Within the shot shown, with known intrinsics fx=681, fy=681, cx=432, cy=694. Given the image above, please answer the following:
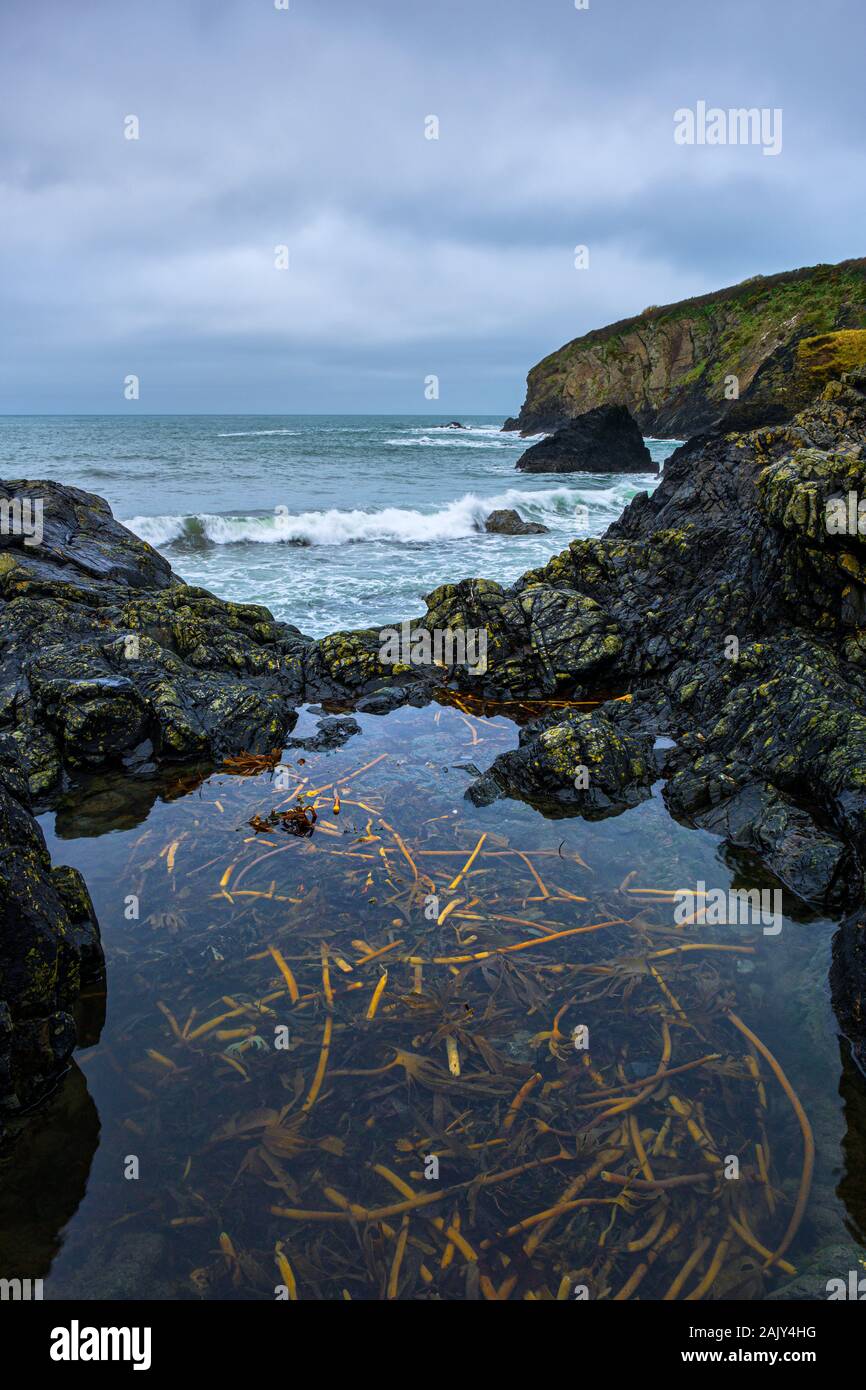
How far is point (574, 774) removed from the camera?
6395 millimetres

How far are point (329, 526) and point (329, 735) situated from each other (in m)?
20.4

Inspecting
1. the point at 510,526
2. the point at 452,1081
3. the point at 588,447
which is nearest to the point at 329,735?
the point at 452,1081

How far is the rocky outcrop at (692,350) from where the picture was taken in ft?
216

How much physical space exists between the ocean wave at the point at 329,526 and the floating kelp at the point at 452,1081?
21240 mm

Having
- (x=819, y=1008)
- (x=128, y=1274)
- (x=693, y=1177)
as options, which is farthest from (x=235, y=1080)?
(x=819, y=1008)

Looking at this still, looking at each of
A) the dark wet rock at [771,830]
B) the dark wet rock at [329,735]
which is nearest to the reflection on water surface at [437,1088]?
the dark wet rock at [771,830]

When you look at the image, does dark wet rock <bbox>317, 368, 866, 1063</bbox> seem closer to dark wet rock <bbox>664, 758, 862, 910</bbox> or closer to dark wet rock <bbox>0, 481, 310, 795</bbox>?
dark wet rock <bbox>664, 758, 862, 910</bbox>

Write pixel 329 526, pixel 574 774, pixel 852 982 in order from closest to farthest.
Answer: pixel 852 982
pixel 574 774
pixel 329 526

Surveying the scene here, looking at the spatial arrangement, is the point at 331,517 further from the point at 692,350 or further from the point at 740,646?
the point at 692,350

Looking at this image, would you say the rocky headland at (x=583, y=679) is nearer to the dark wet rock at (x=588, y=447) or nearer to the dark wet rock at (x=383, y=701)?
the dark wet rock at (x=383, y=701)

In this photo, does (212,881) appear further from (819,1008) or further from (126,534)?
(126,534)

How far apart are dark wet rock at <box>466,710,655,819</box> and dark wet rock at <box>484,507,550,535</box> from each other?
69.3 ft

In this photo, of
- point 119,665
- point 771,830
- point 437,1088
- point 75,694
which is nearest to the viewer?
point 437,1088
